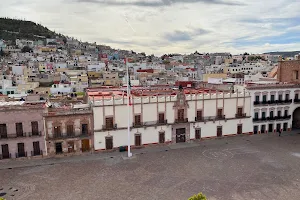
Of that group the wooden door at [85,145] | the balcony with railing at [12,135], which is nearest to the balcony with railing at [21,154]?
the balcony with railing at [12,135]

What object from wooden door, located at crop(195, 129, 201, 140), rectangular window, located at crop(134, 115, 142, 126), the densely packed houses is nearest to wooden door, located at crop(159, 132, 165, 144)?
the densely packed houses

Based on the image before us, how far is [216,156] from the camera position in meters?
32.7

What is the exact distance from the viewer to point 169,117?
37.7 m

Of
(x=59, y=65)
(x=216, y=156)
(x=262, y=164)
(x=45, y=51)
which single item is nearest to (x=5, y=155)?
(x=216, y=156)

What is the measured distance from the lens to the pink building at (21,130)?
31203 millimetres

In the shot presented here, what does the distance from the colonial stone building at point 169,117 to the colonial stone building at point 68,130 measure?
3.87ft

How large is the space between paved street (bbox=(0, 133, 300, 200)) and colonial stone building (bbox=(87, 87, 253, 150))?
2.26 meters

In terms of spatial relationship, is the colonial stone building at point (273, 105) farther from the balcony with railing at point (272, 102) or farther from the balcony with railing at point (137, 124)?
the balcony with railing at point (137, 124)

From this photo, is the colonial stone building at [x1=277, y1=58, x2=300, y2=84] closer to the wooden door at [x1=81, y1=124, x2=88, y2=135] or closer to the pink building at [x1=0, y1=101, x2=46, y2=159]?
the wooden door at [x1=81, y1=124, x2=88, y2=135]

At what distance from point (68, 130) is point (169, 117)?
1421 cm

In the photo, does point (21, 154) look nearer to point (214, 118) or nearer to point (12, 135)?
point (12, 135)

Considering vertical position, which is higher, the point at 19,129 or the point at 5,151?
the point at 19,129

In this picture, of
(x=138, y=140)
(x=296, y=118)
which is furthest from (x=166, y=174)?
(x=296, y=118)

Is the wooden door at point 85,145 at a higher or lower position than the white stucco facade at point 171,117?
lower
